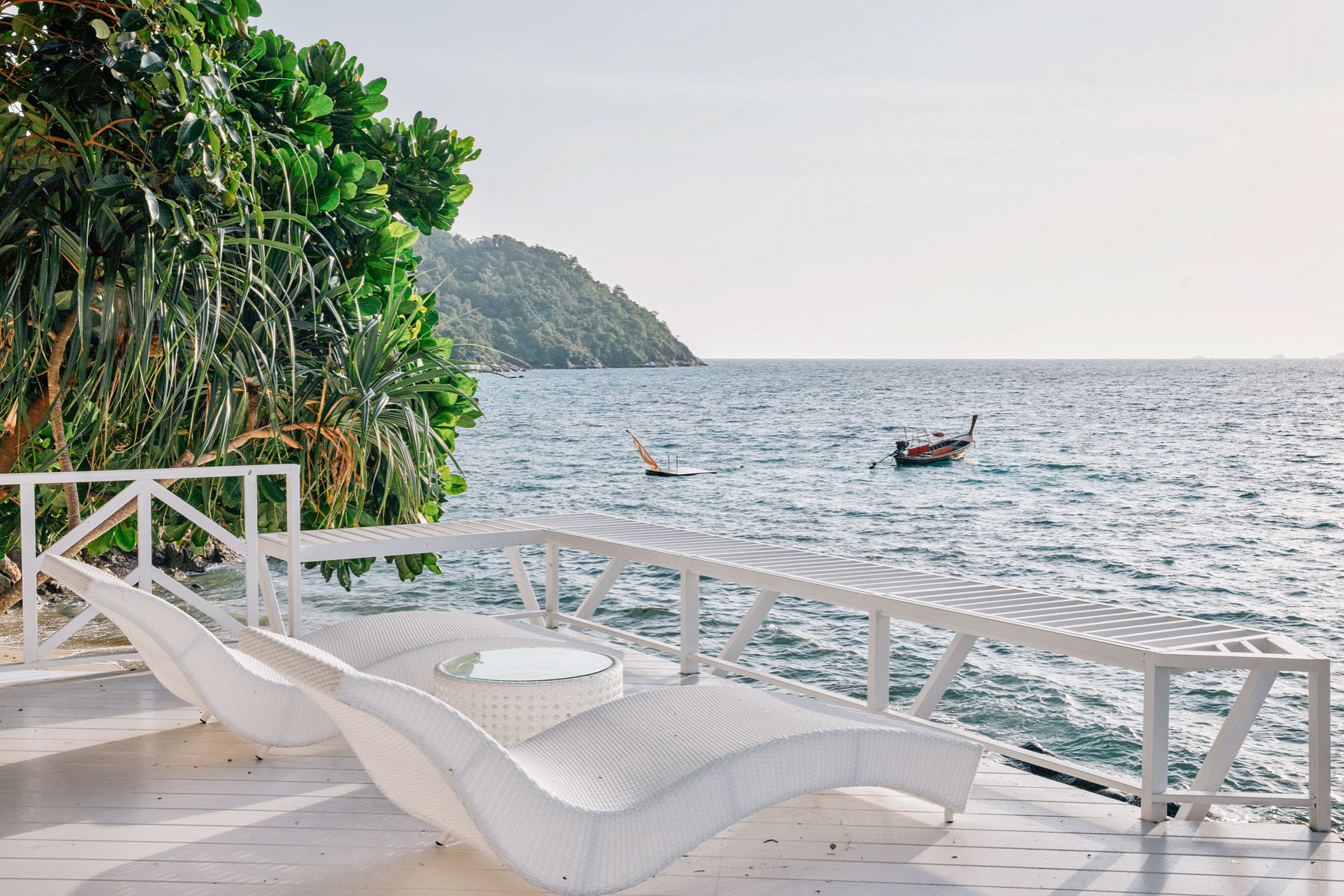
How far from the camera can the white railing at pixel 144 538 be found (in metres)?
3.81

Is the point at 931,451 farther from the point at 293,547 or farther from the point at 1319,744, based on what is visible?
the point at 1319,744

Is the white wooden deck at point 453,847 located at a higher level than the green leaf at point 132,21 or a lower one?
lower

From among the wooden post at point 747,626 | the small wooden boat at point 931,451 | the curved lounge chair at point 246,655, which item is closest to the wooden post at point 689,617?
the wooden post at point 747,626

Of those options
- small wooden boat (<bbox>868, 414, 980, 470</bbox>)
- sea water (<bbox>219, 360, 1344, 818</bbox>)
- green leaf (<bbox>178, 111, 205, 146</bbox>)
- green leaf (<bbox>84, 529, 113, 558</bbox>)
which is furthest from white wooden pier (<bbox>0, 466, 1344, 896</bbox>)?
small wooden boat (<bbox>868, 414, 980, 470</bbox>)

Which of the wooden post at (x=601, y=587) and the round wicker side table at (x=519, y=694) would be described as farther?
the wooden post at (x=601, y=587)

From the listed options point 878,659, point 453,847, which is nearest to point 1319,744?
point 878,659

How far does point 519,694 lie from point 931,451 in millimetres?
29962

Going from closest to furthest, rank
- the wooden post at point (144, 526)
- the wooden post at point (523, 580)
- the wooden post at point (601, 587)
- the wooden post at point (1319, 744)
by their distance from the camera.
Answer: the wooden post at point (1319, 744), the wooden post at point (144, 526), the wooden post at point (601, 587), the wooden post at point (523, 580)

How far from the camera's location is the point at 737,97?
31.1m

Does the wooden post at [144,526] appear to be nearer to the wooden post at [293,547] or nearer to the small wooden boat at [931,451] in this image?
the wooden post at [293,547]

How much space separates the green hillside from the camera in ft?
32.2

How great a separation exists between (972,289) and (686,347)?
130 feet

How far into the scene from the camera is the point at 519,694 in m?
2.70

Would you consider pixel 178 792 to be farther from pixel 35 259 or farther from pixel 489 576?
pixel 489 576
